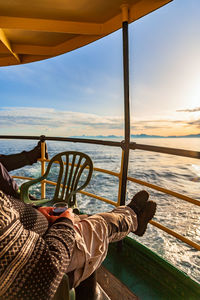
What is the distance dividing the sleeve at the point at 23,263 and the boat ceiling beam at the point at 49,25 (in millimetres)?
1817

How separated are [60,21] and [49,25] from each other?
11cm

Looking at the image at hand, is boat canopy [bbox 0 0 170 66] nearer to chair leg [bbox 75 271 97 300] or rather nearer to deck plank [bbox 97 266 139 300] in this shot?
chair leg [bbox 75 271 97 300]

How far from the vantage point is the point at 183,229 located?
993 cm

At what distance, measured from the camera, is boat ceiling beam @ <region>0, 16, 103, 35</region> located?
5.67 ft

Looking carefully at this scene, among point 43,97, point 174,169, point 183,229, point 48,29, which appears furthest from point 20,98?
point 48,29

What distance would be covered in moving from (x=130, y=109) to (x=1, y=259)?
4.04 ft

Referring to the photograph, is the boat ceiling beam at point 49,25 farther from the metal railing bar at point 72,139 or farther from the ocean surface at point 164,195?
the ocean surface at point 164,195

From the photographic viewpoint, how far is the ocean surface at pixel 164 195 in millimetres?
7953

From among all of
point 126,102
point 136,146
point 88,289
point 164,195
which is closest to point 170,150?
point 136,146

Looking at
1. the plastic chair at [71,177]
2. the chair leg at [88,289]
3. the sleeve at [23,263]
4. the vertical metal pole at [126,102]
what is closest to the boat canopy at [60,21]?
the vertical metal pole at [126,102]

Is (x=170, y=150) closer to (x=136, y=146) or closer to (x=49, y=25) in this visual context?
(x=136, y=146)

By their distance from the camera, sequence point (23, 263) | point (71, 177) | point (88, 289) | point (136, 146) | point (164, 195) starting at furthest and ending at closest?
point (164, 195)
point (71, 177)
point (136, 146)
point (88, 289)
point (23, 263)

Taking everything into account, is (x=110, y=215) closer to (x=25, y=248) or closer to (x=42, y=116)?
(x=25, y=248)

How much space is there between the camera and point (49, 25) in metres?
1.74
